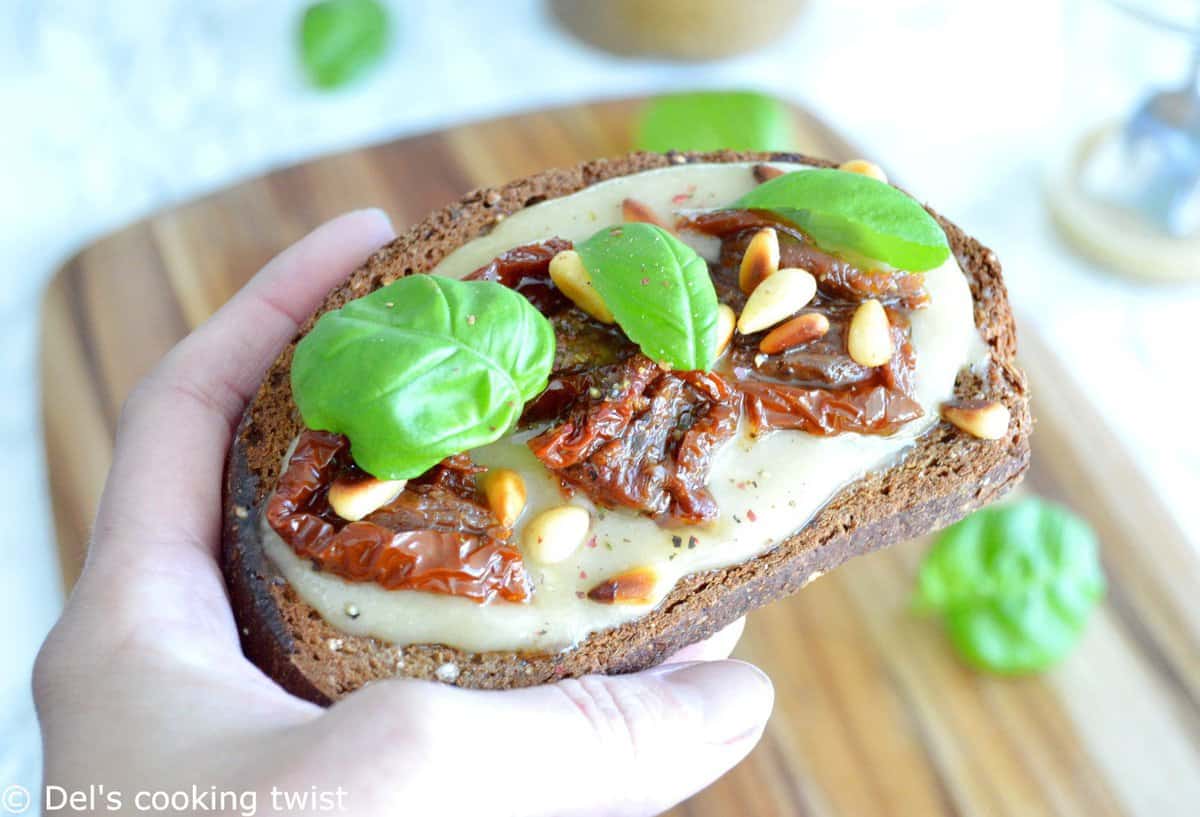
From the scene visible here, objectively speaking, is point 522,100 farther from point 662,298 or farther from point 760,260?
point 662,298

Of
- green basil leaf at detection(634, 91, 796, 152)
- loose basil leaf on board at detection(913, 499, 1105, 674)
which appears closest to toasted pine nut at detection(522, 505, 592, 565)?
loose basil leaf on board at detection(913, 499, 1105, 674)

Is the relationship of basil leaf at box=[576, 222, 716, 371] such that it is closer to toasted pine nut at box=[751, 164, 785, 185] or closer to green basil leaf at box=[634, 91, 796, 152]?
toasted pine nut at box=[751, 164, 785, 185]

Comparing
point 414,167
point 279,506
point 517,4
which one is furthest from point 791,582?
point 517,4

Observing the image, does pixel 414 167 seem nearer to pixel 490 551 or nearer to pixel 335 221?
pixel 335 221

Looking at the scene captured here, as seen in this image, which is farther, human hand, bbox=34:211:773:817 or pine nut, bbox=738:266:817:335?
pine nut, bbox=738:266:817:335

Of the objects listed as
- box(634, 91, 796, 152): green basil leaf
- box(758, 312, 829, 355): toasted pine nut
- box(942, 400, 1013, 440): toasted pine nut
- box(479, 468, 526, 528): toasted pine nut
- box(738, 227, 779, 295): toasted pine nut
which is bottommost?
box(942, 400, 1013, 440): toasted pine nut

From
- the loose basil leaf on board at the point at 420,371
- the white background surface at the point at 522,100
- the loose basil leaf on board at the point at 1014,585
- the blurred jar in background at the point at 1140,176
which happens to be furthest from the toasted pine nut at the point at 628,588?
the blurred jar in background at the point at 1140,176

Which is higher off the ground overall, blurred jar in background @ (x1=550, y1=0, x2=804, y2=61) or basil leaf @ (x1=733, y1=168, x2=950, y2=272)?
basil leaf @ (x1=733, y1=168, x2=950, y2=272)

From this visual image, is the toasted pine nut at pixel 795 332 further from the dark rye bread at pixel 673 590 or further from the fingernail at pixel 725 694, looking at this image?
the fingernail at pixel 725 694
